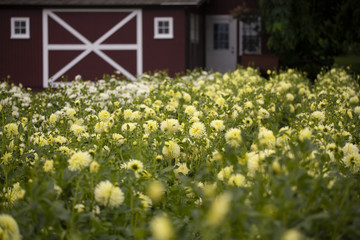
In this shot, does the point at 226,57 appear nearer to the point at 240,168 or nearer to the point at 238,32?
the point at 238,32

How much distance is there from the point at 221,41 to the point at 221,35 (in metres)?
0.24

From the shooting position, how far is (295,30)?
18328 mm

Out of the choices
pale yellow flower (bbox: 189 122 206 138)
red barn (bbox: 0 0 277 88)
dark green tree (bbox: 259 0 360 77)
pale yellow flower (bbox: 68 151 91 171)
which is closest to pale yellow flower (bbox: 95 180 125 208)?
pale yellow flower (bbox: 68 151 91 171)

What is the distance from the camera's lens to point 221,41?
2270 centimetres

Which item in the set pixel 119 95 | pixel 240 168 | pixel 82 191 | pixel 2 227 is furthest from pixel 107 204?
pixel 119 95

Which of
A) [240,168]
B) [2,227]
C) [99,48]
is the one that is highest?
[99,48]

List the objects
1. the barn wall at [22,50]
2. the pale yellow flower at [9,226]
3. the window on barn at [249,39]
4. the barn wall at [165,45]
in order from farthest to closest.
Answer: the window on barn at [249,39], the barn wall at [22,50], the barn wall at [165,45], the pale yellow flower at [9,226]

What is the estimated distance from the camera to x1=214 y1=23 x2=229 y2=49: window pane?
22.6 meters

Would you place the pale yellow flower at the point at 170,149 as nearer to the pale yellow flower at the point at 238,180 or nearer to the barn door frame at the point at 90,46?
the pale yellow flower at the point at 238,180

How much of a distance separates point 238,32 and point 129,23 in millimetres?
5185

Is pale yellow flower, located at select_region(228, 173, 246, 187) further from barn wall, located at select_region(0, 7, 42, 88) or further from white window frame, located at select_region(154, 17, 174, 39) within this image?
barn wall, located at select_region(0, 7, 42, 88)

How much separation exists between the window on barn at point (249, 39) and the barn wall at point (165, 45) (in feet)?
12.8

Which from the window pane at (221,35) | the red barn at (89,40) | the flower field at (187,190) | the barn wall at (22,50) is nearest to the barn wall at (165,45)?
the red barn at (89,40)

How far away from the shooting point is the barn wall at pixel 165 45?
750 inches
